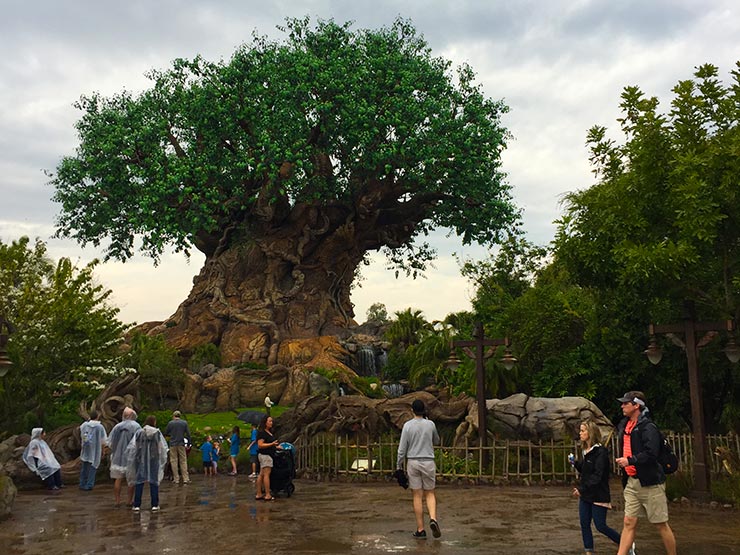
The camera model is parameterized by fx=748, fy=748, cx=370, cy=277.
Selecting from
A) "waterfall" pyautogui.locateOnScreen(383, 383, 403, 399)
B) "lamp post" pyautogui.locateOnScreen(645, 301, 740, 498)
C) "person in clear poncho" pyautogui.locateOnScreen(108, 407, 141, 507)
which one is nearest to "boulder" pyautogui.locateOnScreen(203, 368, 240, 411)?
"waterfall" pyautogui.locateOnScreen(383, 383, 403, 399)

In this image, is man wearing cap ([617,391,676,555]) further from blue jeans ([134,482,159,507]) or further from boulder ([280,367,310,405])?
boulder ([280,367,310,405])

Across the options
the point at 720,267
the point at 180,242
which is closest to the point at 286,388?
the point at 180,242

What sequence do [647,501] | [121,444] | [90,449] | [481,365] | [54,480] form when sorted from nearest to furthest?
[647,501], [121,444], [481,365], [90,449], [54,480]

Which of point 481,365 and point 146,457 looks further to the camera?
point 481,365

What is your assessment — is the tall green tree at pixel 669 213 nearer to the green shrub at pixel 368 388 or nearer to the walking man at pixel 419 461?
the walking man at pixel 419 461

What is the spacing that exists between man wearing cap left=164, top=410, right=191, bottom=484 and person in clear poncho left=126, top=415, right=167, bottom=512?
4687 mm

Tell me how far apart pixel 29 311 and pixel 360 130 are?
16.9 meters

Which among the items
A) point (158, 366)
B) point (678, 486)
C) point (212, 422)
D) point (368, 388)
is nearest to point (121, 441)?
point (678, 486)

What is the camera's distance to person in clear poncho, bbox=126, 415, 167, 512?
12.8 meters

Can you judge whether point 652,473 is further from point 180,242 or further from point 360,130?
point 180,242

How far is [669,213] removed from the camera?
14719 mm

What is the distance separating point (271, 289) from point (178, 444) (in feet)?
75.0

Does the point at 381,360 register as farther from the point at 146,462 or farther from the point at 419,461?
the point at 419,461

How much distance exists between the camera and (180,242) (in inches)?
1416
